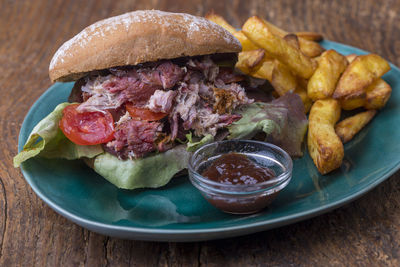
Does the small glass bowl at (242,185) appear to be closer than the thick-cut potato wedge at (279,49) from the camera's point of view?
Yes

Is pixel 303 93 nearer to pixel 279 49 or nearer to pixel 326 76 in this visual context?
pixel 326 76

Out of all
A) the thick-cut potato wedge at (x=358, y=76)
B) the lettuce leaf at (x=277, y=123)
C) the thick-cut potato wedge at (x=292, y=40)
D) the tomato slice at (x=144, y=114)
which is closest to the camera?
the tomato slice at (x=144, y=114)

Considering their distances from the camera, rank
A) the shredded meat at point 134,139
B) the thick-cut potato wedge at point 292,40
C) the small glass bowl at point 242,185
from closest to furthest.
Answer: the small glass bowl at point 242,185
the shredded meat at point 134,139
the thick-cut potato wedge at point 292,40

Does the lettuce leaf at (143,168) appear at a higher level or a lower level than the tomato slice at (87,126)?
lower

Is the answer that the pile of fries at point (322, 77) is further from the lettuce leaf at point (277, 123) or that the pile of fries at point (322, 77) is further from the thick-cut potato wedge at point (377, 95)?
the lettuce leaf at point (277, 123)

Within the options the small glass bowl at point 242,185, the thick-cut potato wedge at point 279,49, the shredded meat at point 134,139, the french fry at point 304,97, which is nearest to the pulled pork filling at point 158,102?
the shredded meat at point 134,139

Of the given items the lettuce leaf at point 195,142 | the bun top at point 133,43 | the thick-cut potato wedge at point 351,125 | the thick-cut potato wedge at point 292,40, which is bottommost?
the thick-cut potato wedge at point 351,125
